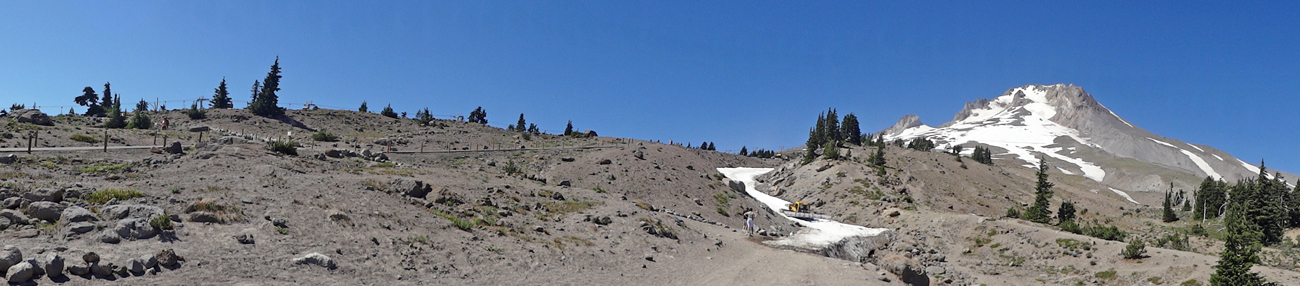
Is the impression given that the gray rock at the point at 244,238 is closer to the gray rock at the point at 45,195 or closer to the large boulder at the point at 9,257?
the large boulder at the point at 9,257

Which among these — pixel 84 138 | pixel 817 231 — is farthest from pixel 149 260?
pixel 84 138

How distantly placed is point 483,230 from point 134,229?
37.5 ft

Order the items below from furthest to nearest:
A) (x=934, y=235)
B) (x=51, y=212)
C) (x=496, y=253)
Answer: (x=934, y=235) < (x=496, y=253) < (x=51, y=212)

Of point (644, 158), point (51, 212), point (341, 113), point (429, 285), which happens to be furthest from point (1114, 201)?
point (341, 113)

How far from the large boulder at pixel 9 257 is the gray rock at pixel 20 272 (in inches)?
8.9

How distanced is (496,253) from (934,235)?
40635 mm

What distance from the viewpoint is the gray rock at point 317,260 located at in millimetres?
16203

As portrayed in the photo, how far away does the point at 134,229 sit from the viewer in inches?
601

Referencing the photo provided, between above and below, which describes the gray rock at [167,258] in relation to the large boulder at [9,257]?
below

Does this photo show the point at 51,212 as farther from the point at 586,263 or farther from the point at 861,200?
the point at 861,200

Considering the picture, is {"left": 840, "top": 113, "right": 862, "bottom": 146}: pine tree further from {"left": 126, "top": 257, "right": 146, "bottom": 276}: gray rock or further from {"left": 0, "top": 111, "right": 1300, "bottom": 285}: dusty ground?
{"left": 126, "top": 257, "right": 146, "bottom": 276}: gray rock

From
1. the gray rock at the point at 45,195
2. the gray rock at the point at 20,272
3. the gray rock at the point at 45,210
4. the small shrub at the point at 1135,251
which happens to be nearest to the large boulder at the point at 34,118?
the gray rock at the point at 45,195

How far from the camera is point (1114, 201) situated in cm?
10738

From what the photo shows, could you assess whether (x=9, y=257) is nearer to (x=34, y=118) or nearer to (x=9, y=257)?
(x=9, y=257)
